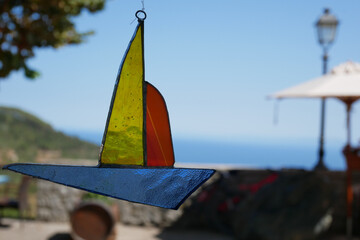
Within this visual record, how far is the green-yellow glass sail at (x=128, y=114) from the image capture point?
1.13 meters

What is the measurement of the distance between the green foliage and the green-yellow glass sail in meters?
5.92

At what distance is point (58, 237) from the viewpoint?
725 cm

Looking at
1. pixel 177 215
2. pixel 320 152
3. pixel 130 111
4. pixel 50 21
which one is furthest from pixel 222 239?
pixel 130 111

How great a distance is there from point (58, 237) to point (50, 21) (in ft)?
10.2

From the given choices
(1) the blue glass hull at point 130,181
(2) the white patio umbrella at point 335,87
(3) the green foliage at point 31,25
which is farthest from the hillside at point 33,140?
(1) the blue glass hull at point 130,181

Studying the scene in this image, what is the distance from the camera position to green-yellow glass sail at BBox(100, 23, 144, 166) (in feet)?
3.72

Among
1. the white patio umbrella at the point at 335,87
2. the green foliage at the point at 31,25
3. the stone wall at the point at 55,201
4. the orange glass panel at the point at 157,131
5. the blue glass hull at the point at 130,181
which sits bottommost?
the stone wall at the point at 55,201

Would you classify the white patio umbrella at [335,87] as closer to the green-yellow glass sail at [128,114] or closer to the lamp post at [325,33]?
the lamp post at [325,33]

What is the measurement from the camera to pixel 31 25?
688cm

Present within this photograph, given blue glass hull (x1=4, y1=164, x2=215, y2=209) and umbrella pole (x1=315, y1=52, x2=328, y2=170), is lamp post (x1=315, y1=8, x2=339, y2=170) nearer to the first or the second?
umbrella pole (x1=315, y1=52, x2=328, y2=170)

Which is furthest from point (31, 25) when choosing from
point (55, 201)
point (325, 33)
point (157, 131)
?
point (157, 131)

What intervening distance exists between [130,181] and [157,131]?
0.67 ft

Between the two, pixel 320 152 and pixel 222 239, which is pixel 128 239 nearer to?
pixel 222 239

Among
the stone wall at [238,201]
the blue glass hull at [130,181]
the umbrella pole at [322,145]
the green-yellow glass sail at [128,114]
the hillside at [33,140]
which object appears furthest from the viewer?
the hillside at [33,140]
